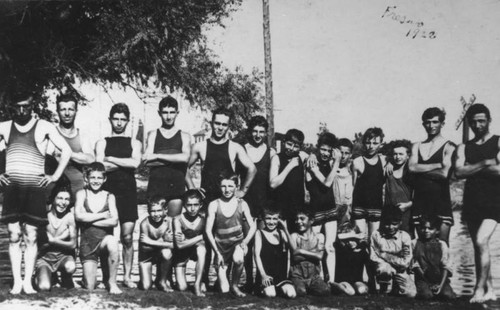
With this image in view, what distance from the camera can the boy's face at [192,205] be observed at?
4.46 metres

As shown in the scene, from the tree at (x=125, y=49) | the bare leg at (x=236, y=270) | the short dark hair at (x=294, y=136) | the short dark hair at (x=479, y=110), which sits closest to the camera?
the bare leg at (x=236, y=270)

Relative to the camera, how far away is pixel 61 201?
4.43 m

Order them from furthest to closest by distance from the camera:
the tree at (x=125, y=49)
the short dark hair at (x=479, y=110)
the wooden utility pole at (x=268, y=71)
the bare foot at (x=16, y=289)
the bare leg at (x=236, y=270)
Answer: the tree at (x=125, y=49)
the wooden utility pole at (x=268, y=71)
the short dark hair at (x=479, y=110)
the bare leg at (x=236, y=270)
the bare foot at (x=16, y=289)

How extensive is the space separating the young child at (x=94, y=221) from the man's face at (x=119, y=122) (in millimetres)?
393

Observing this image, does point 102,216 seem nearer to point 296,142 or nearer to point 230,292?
point 230,292

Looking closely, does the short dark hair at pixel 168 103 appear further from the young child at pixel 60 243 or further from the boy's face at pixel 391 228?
the boy's face at pixel 391 228

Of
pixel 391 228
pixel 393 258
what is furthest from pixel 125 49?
pixel 393 258

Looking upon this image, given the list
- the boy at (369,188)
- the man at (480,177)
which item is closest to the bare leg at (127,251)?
the boy at (369,188)

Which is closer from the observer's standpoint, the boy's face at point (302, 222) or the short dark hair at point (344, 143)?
the boy's face at point (302, 222)

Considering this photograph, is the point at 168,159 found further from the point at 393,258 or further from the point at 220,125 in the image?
the point at 393,258

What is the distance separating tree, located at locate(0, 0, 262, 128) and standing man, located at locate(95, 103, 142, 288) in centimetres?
150

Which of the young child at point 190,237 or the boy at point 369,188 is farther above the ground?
the boy at point 369,188

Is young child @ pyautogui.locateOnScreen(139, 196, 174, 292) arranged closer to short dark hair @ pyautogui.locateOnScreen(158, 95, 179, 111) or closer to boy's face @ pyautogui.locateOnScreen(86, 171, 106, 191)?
boy's face @ pyautogui.locateOnScreen(86, 171, 106, 191)

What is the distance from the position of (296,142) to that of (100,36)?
2945 mm
